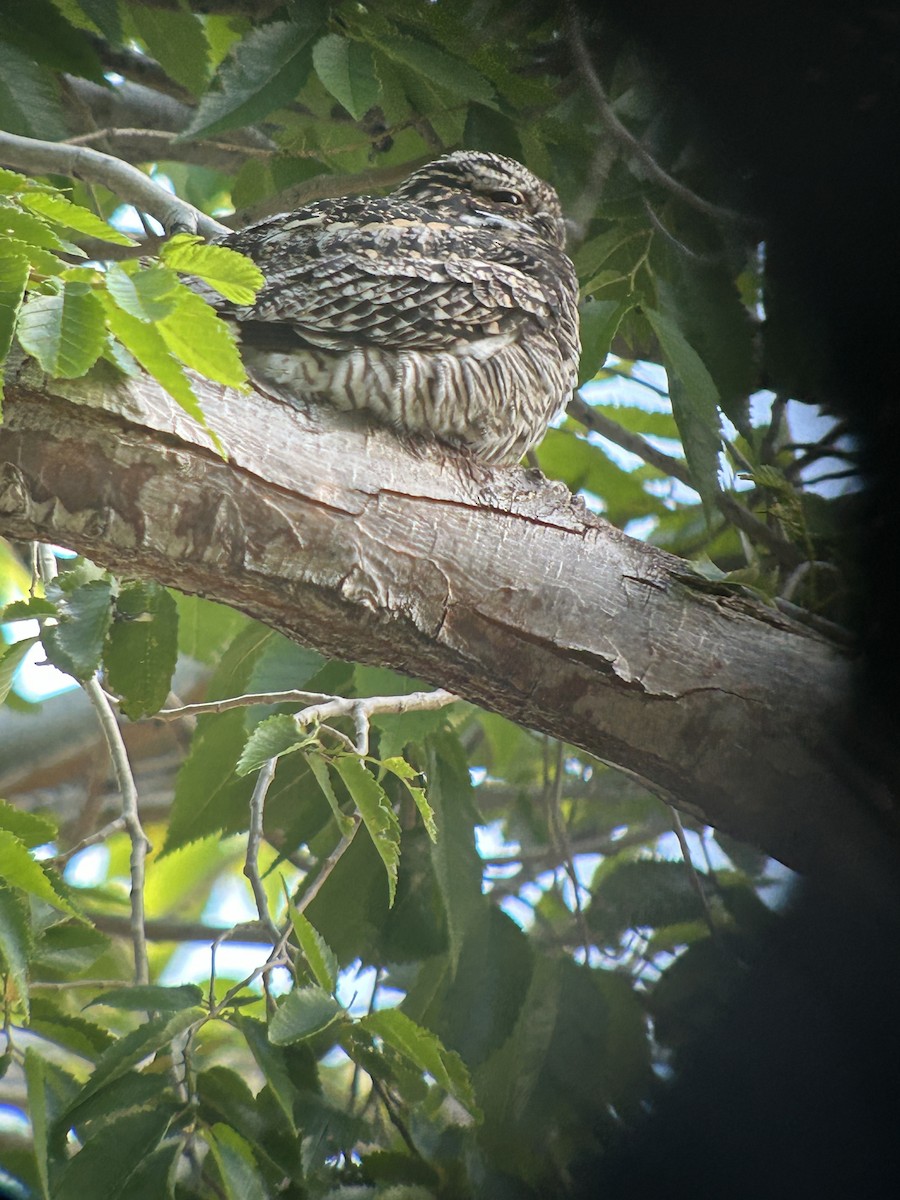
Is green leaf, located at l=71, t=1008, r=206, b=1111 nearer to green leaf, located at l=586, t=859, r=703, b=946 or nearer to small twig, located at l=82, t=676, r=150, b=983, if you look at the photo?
small twig, located at l=82, t=676, r=150, b=983

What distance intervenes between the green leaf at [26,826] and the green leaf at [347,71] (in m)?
0.80

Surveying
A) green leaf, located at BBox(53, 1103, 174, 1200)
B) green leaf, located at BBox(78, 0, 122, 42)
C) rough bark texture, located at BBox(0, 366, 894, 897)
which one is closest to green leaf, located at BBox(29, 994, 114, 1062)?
green leaf, located at BBox(53, 1103, 174, 1200)

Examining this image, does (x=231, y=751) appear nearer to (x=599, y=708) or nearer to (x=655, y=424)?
(x=599, y=708)

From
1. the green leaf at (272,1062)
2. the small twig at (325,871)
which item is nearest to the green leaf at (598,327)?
the small twig at (325,871)

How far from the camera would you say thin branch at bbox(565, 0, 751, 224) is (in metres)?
1.16

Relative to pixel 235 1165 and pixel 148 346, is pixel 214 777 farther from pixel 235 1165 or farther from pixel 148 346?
pixel 148 346

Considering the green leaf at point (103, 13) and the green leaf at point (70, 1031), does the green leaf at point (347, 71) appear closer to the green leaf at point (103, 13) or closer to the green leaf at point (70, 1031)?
the green leaf at point (103, 13)

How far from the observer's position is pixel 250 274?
0.79m

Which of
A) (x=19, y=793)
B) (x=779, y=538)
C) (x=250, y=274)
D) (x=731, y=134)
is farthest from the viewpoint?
(x=19, y=793)

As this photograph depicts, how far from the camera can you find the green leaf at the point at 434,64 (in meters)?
1.18

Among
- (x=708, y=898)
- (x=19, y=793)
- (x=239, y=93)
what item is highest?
(x=239, y=93)

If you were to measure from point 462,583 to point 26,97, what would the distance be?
84cm

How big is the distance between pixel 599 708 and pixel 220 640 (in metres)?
0.80

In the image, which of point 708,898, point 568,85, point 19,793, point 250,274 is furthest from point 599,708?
point 19,793
